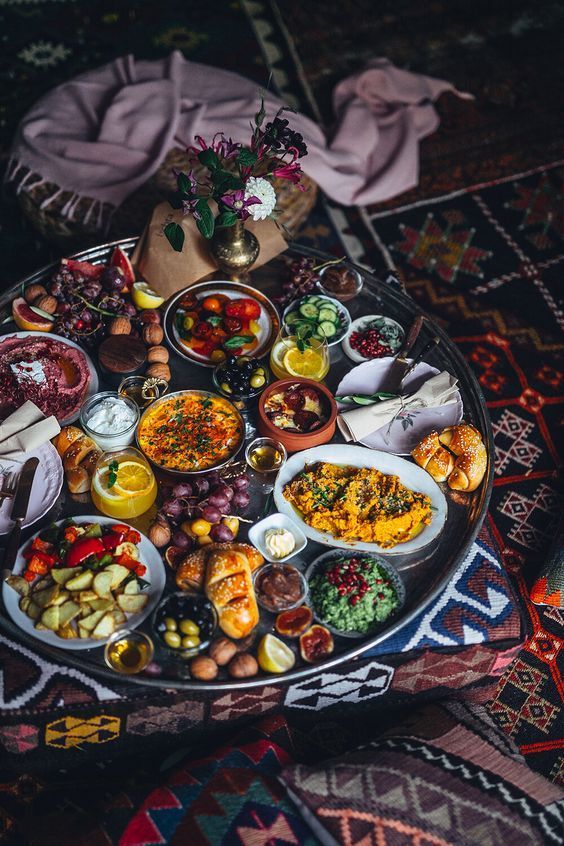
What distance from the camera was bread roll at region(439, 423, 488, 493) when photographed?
2.46 metres

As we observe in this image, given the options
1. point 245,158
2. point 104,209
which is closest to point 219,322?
point 245,158

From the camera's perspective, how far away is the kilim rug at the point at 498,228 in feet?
10.8

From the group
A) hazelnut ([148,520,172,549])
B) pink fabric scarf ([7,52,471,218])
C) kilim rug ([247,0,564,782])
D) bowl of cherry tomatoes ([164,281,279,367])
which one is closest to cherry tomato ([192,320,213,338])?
bowl of cherry tomatoes ([164,281,279,367])

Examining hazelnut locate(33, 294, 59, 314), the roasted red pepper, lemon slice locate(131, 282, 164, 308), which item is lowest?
the roasted red pepper

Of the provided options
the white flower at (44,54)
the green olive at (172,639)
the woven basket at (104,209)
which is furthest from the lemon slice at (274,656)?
the white flower at (44,54)

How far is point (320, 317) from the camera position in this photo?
2.82 m

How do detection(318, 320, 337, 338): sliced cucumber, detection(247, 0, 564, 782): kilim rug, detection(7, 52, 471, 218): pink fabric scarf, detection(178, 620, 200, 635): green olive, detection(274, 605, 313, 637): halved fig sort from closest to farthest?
detection(178, 620, 200, 635): green olive
detection(274, 605, 313, 637): halved fig
detection(318, 320, 337, 338): sliced cucumber
detection(247, 0, 564, 782): kilim rug
detection(7, 52, 471, 218): pink fabric scarf

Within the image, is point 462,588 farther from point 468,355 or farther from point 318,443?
point 468,355

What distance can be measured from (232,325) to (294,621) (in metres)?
1.14

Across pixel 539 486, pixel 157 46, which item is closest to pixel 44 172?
pixel 157 46

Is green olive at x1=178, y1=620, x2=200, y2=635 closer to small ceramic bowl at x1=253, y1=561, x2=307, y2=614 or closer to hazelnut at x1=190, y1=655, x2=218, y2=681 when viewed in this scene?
hazelnut at x1=190, y1=655, x2=218, y2=681

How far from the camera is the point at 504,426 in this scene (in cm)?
370

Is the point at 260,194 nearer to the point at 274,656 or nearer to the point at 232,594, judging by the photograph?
the point at 232,594

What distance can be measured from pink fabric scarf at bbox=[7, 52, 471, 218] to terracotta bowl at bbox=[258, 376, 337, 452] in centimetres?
178
